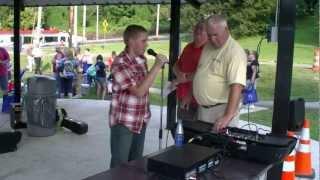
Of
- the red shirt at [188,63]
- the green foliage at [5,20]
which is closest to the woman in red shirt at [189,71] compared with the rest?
the red shirt at [188,63]

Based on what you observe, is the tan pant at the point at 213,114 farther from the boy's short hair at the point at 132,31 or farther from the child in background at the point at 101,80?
the child in background at the point at 101,80

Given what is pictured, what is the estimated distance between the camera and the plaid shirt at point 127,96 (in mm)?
3946

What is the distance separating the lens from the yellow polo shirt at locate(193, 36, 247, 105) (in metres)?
3.83

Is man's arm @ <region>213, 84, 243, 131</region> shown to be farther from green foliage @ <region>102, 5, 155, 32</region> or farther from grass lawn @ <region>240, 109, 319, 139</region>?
green foliage @ <region>102, 5, 155, 32</region>

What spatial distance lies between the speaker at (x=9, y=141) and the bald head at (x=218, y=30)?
3988 millimetres

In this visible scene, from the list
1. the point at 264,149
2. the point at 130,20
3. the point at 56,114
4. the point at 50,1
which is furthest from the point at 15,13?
the point at 130,20

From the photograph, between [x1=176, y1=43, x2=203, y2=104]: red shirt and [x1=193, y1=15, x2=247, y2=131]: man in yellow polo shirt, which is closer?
[x1=193, y1=15, x2=247, y2=131]: man in yellow polo shirt

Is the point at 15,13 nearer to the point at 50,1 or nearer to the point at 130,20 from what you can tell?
the point at 50,1

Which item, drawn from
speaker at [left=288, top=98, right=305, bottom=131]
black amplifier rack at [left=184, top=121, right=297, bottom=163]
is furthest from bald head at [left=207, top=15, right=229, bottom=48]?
speaker at [left=288, top=98, right=305, bottom=131]

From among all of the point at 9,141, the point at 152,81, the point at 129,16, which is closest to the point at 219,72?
the point at 152,81

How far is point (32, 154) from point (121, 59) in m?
3.48

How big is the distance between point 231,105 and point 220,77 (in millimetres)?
287

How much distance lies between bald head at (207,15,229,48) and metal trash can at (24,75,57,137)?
4.64m

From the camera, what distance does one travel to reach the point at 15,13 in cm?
941
